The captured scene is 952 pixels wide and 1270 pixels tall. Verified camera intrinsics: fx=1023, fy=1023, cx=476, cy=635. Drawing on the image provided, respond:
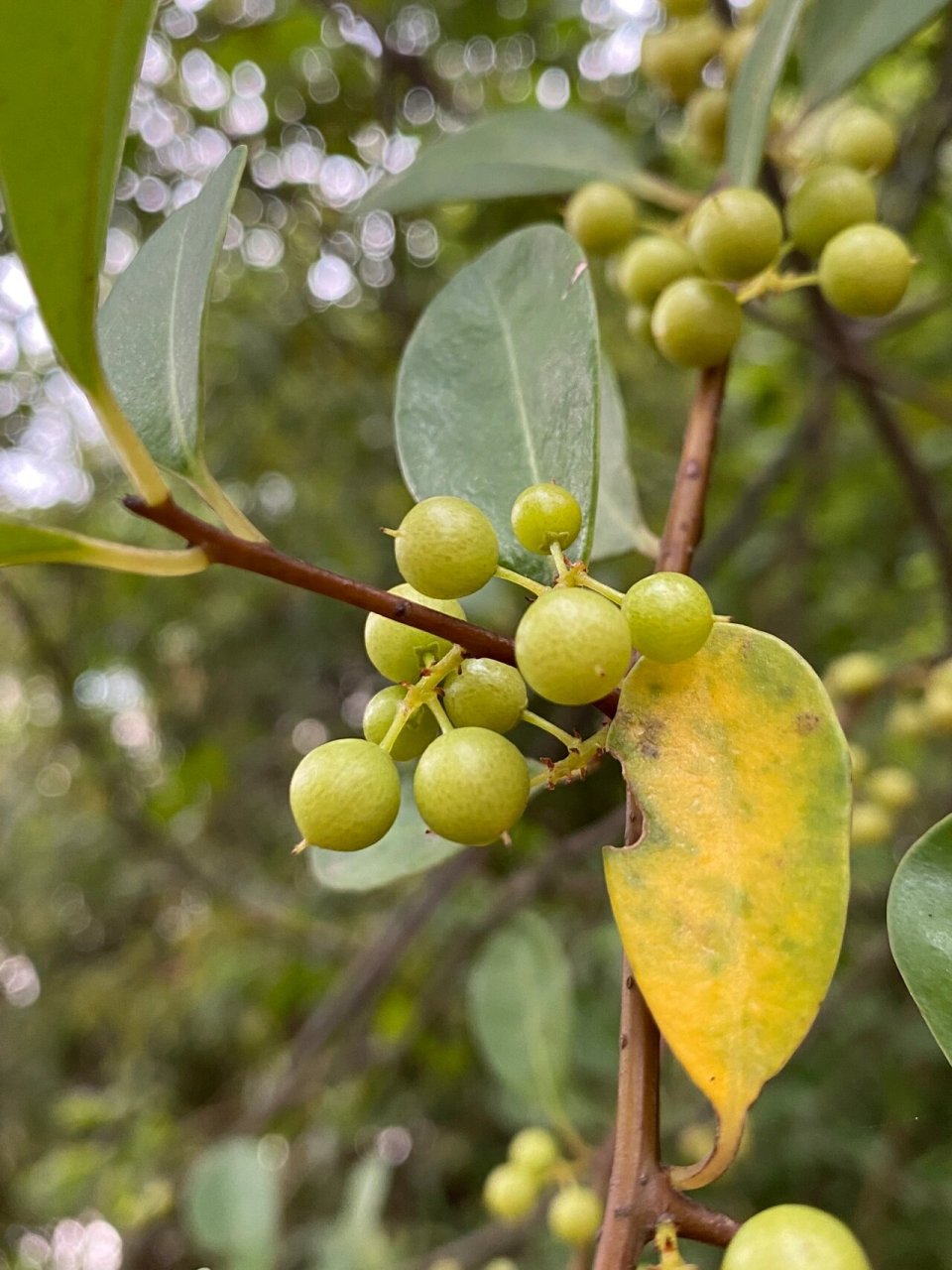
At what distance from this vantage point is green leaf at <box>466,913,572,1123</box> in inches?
61.3

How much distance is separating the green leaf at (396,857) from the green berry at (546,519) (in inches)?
9.7

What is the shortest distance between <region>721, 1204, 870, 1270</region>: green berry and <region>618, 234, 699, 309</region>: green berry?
2.22 feet

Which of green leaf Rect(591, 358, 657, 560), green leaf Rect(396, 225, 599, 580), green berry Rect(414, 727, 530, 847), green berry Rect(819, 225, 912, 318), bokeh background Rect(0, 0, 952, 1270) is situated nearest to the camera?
green berry Rect(414, 727, 530, 847)

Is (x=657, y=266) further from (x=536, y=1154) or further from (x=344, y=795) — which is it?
(x=536, y=1154)

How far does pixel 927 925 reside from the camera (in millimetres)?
511

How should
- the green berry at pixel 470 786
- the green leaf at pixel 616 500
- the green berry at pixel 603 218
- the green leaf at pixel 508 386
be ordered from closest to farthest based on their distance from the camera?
the green berry at pixel 470 786 → the green leaf at pixel 508 386 → the green leaf at pixel 616 500 → the green berry at pixel 603 218

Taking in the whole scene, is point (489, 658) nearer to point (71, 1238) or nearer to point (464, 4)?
point (464, 4)

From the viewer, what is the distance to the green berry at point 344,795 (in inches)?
19.7

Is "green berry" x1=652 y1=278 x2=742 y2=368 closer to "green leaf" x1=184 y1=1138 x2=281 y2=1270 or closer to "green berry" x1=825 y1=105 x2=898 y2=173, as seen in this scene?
"green berry" x1=825 y1=105 x2=898 y2=173

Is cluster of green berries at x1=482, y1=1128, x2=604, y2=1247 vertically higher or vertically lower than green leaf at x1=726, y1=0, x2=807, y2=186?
lower

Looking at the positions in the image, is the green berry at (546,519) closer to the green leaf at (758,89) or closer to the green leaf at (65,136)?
the green leaf at (65,136)

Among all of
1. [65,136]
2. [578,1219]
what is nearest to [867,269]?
[65,136]

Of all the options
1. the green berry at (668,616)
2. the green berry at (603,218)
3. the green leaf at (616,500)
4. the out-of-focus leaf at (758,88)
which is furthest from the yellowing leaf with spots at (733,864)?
the green berry at (603,218)

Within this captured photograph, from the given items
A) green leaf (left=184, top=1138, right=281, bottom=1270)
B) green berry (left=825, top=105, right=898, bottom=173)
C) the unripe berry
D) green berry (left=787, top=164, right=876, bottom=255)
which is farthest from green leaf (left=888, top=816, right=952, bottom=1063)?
green leaf (left=184, top=1138, right=281, bottom=1270)
